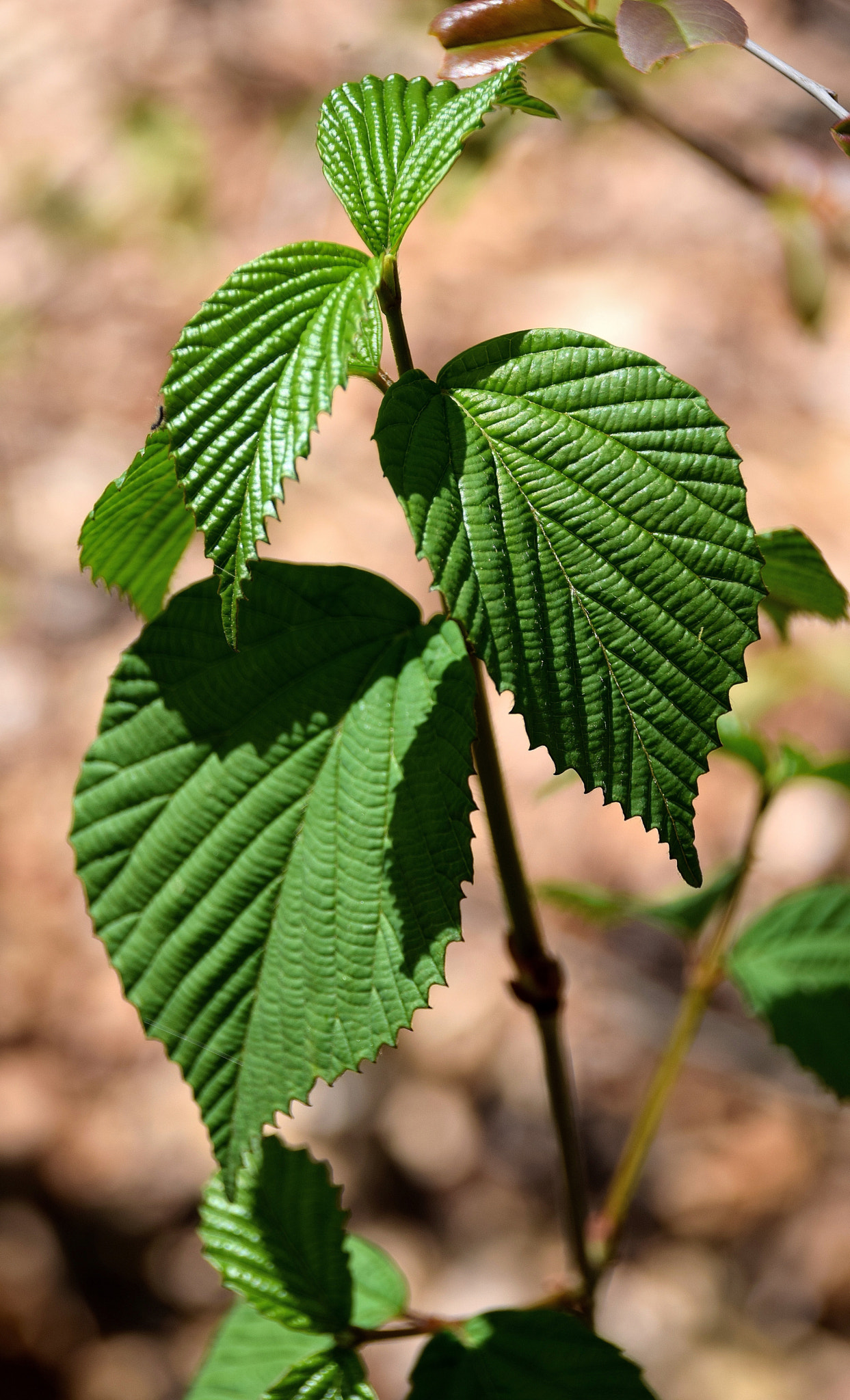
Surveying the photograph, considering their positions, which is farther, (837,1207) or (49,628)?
(49,628)

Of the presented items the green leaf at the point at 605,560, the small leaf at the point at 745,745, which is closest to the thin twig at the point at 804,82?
A: the green leaf at the point at 605,560

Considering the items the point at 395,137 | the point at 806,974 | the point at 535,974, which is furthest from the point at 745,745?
the point at 395,137

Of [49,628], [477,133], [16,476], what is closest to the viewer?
[477,133]

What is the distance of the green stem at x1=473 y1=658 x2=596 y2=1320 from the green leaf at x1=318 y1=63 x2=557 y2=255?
24cm

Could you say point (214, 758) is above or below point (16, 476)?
below

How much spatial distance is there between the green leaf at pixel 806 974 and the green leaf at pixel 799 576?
44 centimetres

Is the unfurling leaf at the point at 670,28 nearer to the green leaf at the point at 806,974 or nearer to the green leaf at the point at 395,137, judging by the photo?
the green leaf at the point at 395,137

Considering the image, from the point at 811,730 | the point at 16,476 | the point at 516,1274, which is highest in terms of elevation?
the point at 16,476

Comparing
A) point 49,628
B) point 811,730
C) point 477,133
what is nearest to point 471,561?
point 477,133

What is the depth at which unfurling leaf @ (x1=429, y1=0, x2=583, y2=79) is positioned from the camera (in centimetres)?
57

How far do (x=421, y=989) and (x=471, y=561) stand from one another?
233mm

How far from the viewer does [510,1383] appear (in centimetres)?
74

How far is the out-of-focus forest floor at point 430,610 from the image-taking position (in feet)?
6.28

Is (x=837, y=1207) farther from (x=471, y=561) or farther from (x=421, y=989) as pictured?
(x=471, y=561)
